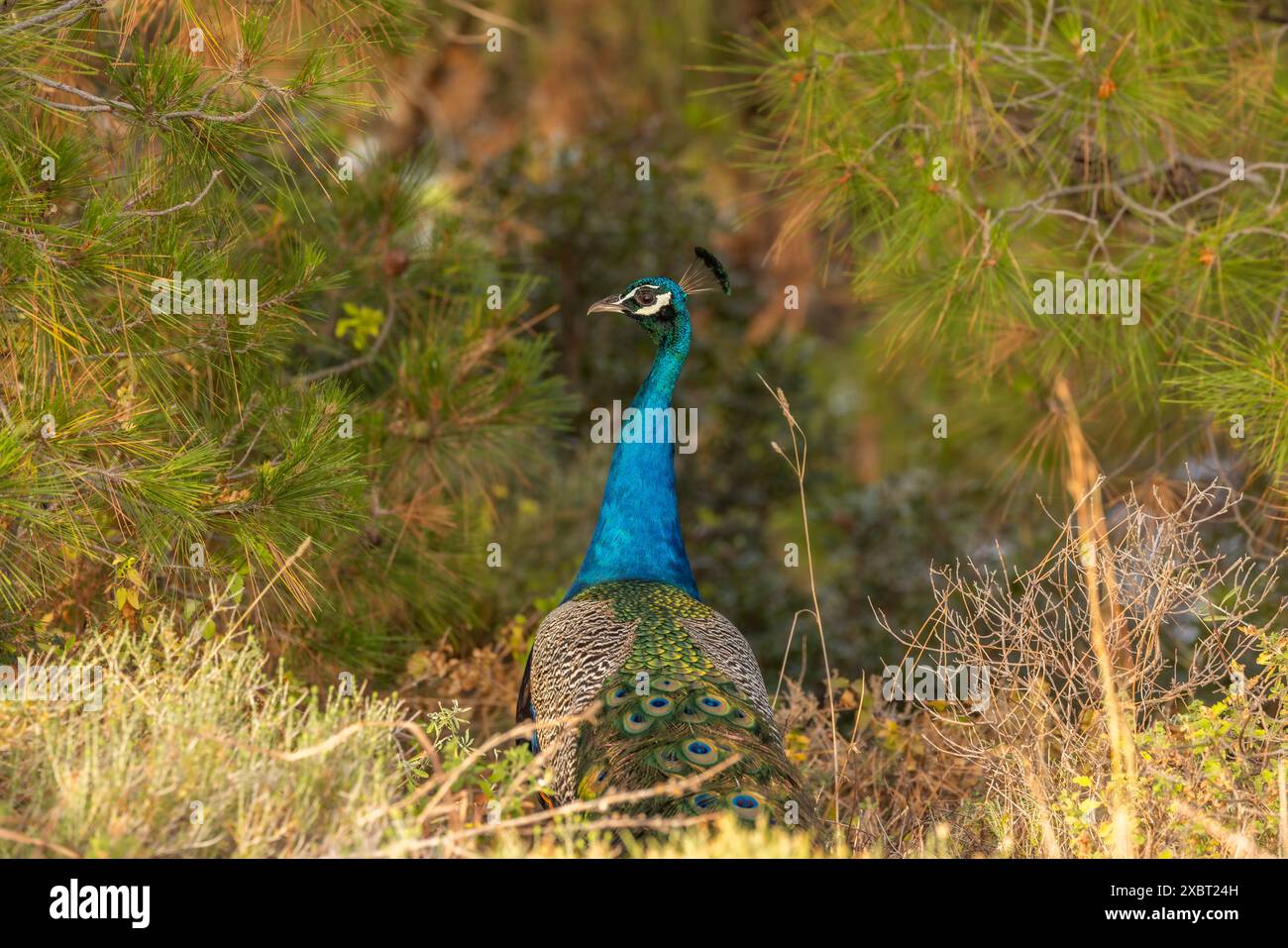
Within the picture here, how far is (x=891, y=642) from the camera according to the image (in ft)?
27.8

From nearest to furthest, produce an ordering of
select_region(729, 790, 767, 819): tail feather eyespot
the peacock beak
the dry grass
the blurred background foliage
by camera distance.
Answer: the dry grass
select_region(729, 790, 767, 819): tail feather eyespot
the blurred background foliage
the peacock beak

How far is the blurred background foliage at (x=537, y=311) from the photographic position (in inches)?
181

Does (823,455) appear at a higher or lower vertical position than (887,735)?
higher

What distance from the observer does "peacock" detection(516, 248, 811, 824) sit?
423 centimetres

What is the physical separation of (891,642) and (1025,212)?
9.11 ft

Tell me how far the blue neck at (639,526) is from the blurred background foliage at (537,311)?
616 millimetres

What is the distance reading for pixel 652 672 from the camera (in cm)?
475

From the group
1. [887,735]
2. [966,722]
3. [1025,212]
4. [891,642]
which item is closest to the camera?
[966,722]

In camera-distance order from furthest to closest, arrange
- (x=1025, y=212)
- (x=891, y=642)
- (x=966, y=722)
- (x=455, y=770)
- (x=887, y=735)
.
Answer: (x=891, y=642), (x=1025, y=212), (x=887, y=735), (x=966, y=722), (x=455, y=770)

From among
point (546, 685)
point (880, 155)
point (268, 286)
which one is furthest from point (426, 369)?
point (880, 155)

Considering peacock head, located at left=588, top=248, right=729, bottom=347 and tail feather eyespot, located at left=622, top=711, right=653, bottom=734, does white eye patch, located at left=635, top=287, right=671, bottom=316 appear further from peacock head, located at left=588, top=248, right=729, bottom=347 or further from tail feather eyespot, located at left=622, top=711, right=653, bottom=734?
tail feather eyespot, located at left=622, top=711, right=653, bottom=734

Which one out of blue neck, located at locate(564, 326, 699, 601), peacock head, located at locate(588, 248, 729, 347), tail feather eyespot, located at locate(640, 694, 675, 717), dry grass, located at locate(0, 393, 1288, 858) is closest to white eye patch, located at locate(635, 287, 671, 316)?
peacock head, located at locate(588, 248, 729, 347)

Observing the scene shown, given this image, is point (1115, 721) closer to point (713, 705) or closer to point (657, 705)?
point (713, 705)
